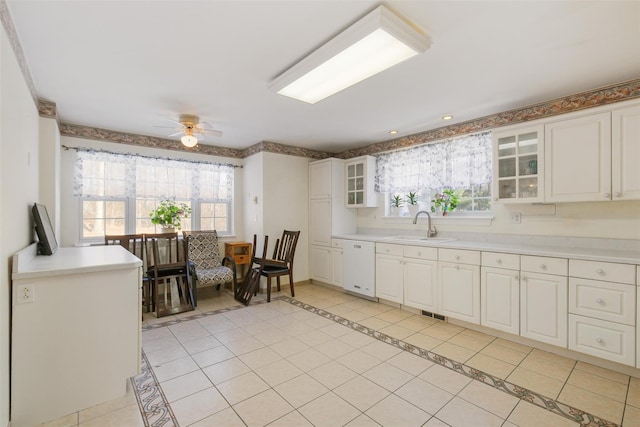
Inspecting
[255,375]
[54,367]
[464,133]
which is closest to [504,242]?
[464,133]

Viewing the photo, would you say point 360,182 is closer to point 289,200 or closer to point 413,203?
point 413,203

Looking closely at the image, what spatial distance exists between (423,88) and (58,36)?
2.75m

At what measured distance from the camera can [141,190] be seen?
4.21 metres

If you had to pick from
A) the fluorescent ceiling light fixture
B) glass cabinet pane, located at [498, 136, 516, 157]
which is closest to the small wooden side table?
the fluorescent ceiling light fixture

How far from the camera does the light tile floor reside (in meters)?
1.79

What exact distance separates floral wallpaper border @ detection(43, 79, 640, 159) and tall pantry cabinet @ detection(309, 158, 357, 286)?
51 centimetres

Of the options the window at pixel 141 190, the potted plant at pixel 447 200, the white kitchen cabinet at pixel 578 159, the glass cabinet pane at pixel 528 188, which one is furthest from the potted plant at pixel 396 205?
the window at pixel 141 190

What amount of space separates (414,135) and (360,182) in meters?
1.09

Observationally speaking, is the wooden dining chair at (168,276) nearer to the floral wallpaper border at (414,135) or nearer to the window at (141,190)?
the window at (141,190)

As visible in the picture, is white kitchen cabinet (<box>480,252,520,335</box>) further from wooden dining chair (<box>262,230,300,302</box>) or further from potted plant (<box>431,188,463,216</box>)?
wooden dining chair (<box>262,230,300,302</box>)

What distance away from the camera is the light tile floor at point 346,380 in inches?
70.3

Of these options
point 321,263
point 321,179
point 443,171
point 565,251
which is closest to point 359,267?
point 321,263

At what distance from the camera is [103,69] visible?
231 centimetres

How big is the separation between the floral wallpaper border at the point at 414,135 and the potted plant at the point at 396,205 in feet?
2.46
